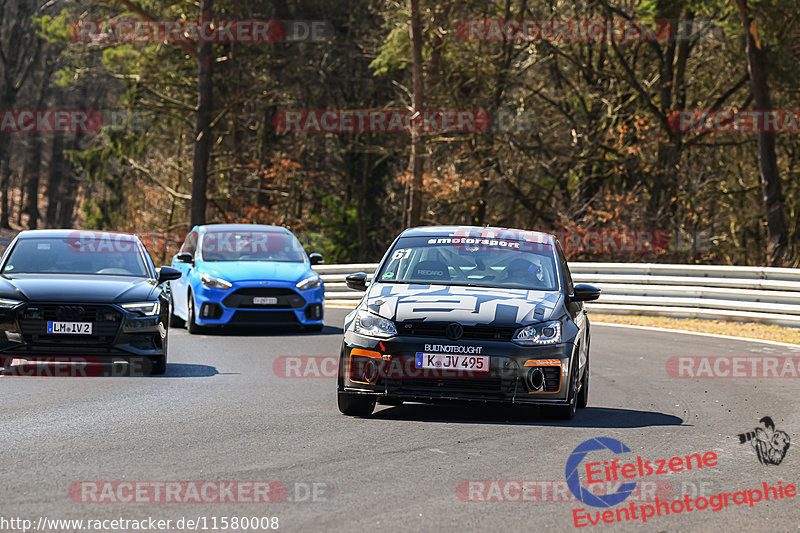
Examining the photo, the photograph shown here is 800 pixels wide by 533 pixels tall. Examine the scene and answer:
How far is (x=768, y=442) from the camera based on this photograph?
938 cm

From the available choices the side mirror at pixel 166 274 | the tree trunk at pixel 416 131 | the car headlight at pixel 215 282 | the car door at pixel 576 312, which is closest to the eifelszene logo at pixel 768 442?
the car door at pixel 576 312

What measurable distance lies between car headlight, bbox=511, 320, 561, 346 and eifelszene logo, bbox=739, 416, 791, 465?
161 cm

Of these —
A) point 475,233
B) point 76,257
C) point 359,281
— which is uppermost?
point 475,233

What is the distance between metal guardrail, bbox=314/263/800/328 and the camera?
22.2 m

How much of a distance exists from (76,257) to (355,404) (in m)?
5.28

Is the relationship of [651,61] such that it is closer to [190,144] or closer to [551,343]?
[190,144]

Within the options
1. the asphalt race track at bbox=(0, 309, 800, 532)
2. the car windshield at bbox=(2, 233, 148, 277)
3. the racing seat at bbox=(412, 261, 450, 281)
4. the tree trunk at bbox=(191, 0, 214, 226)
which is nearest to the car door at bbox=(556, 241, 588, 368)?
the asphalt race track at bbox=(0, 309, 800, 532)

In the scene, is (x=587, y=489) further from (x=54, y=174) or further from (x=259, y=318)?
(x=54, y=174)

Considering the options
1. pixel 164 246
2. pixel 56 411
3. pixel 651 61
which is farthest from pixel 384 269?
pixel 164 246

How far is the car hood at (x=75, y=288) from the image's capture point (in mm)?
12617

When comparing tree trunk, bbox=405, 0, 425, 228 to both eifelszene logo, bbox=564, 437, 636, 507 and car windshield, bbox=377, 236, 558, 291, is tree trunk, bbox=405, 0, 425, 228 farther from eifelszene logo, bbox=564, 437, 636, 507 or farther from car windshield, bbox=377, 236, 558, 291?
eifelszene logo, bbox=564, 437, 636, 507

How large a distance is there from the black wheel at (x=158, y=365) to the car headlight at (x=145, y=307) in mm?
576

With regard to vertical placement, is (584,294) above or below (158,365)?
above

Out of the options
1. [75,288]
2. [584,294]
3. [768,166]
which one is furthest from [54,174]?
[584,294]
